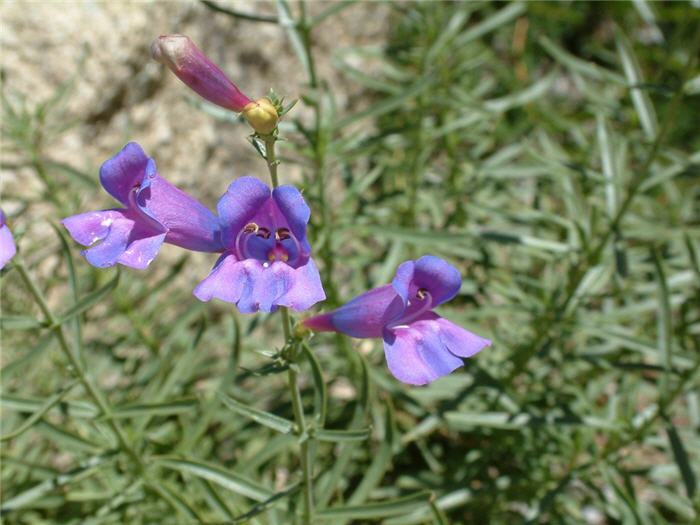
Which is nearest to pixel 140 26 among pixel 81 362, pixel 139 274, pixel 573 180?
pixel 139 274

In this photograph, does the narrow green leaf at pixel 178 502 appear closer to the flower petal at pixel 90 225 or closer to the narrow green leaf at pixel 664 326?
the flower petal at pixel 90 225

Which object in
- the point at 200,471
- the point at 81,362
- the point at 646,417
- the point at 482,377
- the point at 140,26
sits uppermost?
Result: the point at 140,26

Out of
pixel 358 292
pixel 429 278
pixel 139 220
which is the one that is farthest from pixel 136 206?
pixel 358 292

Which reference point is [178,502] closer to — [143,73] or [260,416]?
[260,416]

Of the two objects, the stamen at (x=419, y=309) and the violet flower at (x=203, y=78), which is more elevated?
the violet flower at (x=203, y=78)

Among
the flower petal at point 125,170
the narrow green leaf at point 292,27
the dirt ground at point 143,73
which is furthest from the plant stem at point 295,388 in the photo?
the dirt ground at point 143,73

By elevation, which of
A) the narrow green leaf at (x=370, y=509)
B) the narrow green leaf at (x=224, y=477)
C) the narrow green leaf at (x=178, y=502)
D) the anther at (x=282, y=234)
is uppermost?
the anther at (x=282, y=234)

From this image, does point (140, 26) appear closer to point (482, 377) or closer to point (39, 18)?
point (39, 18)
